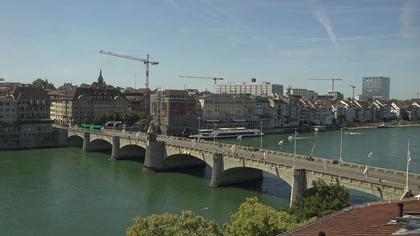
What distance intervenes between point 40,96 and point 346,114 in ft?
375

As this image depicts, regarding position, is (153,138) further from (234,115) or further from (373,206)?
(234,115)

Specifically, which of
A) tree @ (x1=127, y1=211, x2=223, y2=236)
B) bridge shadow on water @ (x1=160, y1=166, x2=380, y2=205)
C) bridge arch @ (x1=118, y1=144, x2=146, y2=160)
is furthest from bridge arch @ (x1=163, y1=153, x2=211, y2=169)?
tree @ (x1=127, y1=211, x2=223, y2=236)

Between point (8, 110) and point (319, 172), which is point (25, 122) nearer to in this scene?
point (8, 110)

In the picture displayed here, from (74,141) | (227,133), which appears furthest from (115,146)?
(227,133)

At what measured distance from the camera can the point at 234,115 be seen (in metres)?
142

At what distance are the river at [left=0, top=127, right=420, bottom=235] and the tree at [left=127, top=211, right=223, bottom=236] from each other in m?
13.0

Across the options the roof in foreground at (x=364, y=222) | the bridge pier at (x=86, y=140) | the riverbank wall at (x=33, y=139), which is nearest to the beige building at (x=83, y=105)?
the riverbank wall at (x=33, y=139)

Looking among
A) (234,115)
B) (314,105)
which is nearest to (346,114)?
(314,105)

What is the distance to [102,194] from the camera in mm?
46312

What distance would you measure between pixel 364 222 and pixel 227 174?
41963 mm

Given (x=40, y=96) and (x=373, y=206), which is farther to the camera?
(x=40, y=96)

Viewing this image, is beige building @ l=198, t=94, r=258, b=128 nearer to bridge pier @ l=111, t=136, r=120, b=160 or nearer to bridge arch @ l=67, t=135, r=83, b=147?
bridge arch @ l=67, t=135, r=83, b=147

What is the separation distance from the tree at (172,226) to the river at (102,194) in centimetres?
1304

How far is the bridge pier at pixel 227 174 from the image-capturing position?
4941 cm
